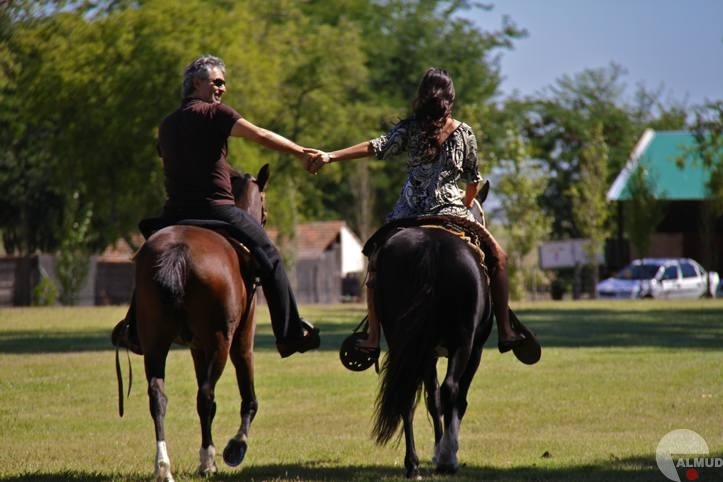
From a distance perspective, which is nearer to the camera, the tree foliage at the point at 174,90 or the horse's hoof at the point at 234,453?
the horse's hoof at the point at 234,453

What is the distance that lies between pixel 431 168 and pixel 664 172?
61.4 metres

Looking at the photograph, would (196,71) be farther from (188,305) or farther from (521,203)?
(521,203)

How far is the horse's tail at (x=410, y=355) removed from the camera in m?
9.66

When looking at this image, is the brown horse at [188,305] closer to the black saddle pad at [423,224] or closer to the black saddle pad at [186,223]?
the black saddle pad at [186,223]

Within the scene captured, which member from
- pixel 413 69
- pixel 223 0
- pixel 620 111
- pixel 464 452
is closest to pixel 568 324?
pixel 464 452

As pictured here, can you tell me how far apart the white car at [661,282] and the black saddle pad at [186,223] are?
158 ft

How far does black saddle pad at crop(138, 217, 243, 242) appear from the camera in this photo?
33.9ft

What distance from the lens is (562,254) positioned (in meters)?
67.7

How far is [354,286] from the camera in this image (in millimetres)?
73500

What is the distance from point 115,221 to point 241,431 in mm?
47791

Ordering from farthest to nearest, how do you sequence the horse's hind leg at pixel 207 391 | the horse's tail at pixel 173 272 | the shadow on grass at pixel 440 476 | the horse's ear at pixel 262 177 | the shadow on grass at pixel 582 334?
the shadow on grass at pixel 582 334, the horse's ear at pixel 262 177, the horse's hind leg at pixel 207 391, the shadow on grass at pixel 440 476, the horse's tail at pixel 173 272

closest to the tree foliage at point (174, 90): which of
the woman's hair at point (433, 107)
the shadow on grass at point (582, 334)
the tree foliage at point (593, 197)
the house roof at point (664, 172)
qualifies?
the shadow on grass at point (582, 334)

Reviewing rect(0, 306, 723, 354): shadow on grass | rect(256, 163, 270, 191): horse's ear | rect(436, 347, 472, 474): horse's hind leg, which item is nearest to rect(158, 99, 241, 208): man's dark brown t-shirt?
rect(256, 163, 270, 191): horse's ear

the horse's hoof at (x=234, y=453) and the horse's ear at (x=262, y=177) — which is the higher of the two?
the horse's ear at (x=262, y=177)
